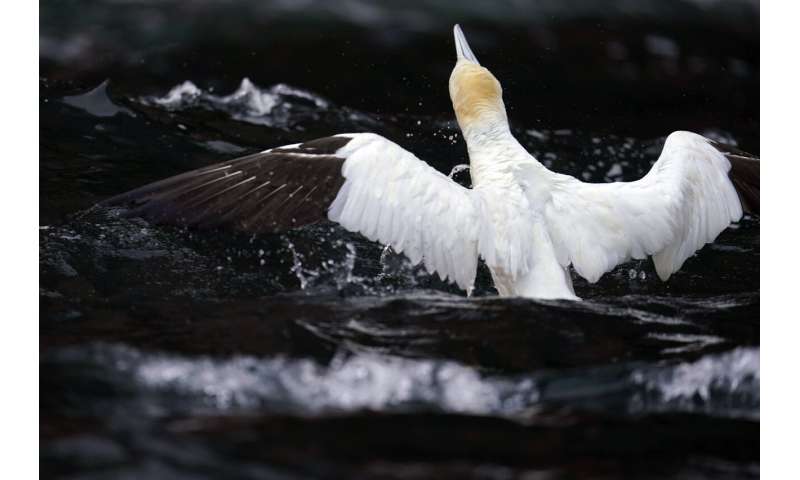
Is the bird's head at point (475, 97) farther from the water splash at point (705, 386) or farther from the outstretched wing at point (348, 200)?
the water splash at point (705, 386)

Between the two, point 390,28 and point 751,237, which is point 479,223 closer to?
point 751,237

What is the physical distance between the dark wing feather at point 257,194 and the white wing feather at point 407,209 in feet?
0.29

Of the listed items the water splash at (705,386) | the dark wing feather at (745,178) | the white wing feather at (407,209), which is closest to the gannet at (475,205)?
the white wing feather at (407,209)

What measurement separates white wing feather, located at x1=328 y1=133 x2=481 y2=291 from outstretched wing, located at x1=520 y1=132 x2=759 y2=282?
0.56 metres

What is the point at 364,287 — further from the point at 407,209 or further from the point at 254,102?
the point at 254,102

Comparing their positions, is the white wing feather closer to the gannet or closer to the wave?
the gannet

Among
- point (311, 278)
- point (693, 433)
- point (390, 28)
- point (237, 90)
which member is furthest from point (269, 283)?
point (390, 28)

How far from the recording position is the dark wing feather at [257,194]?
576 cm

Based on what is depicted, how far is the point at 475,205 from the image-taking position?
586 centimetres

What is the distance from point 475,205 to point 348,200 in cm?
67

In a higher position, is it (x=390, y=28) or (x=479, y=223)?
(x=390, y=28)

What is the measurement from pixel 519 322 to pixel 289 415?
4.46 ft

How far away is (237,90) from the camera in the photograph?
9.23 meters

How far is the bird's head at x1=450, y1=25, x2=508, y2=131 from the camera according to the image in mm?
6426
